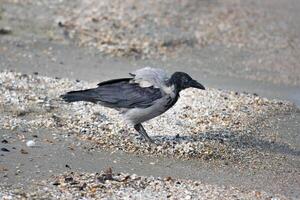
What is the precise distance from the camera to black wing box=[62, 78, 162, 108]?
28.5 feet

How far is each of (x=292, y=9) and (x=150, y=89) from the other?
9.59 meters

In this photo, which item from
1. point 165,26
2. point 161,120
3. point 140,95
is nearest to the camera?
point 140,95

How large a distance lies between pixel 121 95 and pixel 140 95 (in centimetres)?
22

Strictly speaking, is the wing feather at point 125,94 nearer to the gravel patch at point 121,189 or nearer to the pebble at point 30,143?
the pebble at point 30,143

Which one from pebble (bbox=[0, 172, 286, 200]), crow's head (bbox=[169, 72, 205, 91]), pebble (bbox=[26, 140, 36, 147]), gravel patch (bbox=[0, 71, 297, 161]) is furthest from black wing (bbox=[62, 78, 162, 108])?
pebble (bbox=[0, 172, 286, 200])

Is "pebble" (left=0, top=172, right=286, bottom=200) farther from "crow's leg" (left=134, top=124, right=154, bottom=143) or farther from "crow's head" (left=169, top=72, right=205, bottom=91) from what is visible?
"crow's head" (left=169, top=72, right=205, bottom=91)

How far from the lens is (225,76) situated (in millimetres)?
13008

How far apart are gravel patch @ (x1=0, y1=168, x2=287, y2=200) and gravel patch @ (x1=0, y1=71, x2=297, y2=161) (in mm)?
984

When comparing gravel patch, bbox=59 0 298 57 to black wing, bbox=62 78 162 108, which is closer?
black wing, bbox=62 78 162 108

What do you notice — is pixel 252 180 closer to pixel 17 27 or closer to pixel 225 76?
pixel 225 76

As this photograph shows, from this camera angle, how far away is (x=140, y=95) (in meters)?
8.70

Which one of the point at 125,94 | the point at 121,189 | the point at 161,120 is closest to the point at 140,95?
the point at 125,94

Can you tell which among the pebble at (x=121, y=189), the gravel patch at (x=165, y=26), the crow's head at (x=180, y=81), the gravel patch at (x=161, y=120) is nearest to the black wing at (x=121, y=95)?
the crow's head at (x=180, y=81)

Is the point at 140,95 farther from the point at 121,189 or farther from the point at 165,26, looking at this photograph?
the point at 165,26
